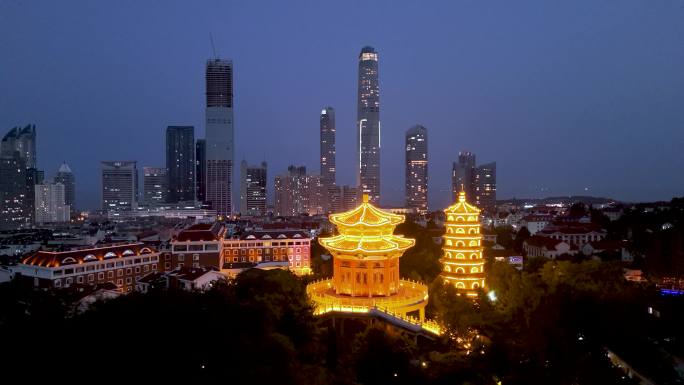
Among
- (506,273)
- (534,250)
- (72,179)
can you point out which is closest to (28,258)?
(506,273)

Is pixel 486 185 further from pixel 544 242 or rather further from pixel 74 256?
pixel 74 256

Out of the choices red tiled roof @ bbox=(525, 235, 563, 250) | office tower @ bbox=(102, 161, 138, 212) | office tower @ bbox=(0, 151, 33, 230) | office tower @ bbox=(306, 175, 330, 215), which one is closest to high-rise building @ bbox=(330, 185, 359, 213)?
office tower @ bbox=(306, 175, 330, 215)

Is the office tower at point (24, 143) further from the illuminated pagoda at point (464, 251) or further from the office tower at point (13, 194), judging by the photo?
the illuminated pagoda at point (464, 251)

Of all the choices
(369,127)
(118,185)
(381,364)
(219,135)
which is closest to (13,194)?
(118,185)

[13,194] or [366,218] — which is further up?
[13,194]

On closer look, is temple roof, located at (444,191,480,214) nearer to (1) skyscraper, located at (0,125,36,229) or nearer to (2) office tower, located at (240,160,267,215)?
(1) skyscraper, located at (0,125,36,229)

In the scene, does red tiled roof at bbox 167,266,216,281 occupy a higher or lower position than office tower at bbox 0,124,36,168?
lower
